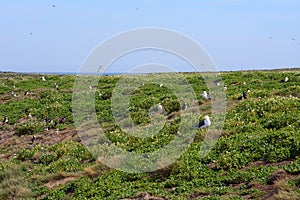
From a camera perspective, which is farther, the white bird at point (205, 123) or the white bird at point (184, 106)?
the white bird at point (184, 106)

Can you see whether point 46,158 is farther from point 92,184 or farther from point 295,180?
point 295,180

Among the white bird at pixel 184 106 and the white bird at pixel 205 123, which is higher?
the white bird at pixel 184 106

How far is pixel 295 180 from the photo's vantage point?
Answer: 33.3 ft

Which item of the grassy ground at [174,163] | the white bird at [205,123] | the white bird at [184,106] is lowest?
the grassy ground at [174,163]

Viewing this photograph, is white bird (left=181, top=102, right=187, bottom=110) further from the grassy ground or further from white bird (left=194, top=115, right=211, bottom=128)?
white bird (left=194, top=115, right=211, bottom=128)

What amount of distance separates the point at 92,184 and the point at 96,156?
2845 mm

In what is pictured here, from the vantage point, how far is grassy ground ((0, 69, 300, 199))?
11156mm

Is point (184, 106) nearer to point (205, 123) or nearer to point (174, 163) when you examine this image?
point (205, 123)

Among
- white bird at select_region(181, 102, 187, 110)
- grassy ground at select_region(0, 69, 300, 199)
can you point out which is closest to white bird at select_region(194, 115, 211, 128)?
grassy ground at select_region(0, 69, 300, 199)

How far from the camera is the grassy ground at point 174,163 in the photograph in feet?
36.6

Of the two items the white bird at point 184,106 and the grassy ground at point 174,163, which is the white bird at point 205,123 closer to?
the grassy ground at point 174,163

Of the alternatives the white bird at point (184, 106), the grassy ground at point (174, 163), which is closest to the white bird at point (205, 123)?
the grassy ground at point (174, 163)

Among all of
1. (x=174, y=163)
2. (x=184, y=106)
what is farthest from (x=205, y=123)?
(x=184, y=106)

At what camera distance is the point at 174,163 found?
12891 mm
